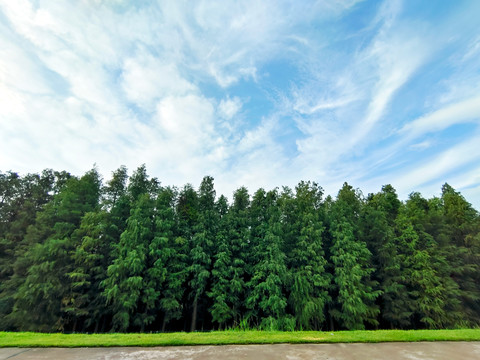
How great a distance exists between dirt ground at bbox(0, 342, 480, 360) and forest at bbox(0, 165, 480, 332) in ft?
30.9

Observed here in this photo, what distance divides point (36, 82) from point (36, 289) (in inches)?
495

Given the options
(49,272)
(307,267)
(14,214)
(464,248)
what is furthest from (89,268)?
(464,248)

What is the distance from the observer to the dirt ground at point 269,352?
4188 millimetres

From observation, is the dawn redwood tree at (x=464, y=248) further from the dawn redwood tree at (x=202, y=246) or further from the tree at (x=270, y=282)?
the dawn redwood tree at (x=202, y=246)

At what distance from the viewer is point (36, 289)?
1359 centimetres

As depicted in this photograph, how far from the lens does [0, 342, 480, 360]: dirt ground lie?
4.19 meters

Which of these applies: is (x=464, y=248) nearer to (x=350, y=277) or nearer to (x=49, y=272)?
(x=350, y=277)

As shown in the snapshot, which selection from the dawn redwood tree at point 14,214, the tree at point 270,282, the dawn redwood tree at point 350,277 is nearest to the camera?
the tree at point 270,282

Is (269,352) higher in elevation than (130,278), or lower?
lower

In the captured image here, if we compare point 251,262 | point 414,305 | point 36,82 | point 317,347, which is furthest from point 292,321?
point 36,82

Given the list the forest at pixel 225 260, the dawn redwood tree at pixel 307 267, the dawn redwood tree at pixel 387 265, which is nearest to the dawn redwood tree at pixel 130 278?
the forest at pixel 225 260

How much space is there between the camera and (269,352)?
4.49m

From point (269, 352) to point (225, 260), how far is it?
38.6ft

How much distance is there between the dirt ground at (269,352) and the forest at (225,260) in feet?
30.9
